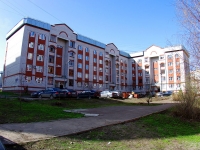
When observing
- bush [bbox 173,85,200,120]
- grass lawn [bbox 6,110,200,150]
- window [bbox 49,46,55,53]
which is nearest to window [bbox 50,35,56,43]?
window [bbox 49,46,55,53]

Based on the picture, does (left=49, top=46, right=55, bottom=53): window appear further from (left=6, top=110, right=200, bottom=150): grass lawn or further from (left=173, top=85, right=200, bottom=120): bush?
(left=6, top=110, right=200, bottom=150): grass lawn

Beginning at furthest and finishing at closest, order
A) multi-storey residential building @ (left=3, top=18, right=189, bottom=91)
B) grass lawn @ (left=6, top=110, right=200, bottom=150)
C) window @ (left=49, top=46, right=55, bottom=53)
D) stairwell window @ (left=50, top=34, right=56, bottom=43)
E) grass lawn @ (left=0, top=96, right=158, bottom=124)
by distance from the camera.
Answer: stairwell window @ (left=50, top=34, right=56, bottom=43)
window @ (left=49, top=46, right=55, bottom=53)
multi-storey residential building @ (left=3, top=18, right=189, bottom=91)
grass lawn @ (left=0, top=96, right=158, bottom=124)
grass lawn @ (left=6, top=110, right=200, bottom=150)

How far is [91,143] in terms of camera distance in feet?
17.4

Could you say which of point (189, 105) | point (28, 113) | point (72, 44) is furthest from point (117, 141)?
point (72, 44)

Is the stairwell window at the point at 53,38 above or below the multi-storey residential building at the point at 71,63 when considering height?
above

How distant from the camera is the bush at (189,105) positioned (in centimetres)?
1109

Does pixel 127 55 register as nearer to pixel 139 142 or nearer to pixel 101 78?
pixel 101 78

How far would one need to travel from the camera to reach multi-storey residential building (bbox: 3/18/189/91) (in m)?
40.2

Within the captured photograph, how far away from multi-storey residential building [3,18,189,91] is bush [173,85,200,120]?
1506 cm

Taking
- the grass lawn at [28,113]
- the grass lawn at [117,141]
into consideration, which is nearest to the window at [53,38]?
the grass lawn at [28,113]

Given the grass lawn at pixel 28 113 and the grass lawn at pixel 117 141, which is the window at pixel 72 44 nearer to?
the grass lawn at pixel 28 113

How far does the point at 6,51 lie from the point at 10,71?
8.61 metres

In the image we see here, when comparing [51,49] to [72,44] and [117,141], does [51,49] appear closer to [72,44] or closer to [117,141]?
[72,44]

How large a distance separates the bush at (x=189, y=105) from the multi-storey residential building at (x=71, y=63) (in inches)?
593
